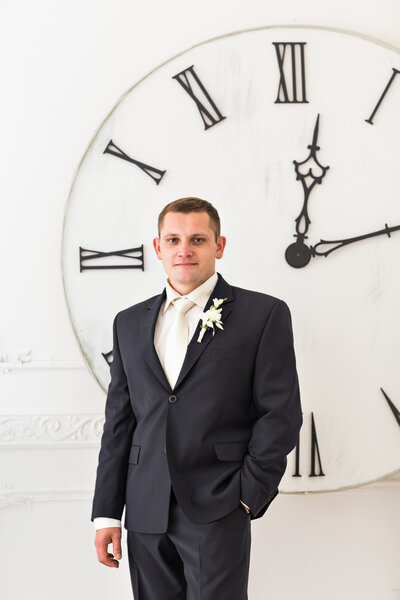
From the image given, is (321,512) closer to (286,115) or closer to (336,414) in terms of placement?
(336,414)

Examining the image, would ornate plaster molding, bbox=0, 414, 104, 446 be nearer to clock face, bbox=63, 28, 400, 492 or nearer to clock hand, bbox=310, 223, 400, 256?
clock face, bbox=63, 28, 400, 492

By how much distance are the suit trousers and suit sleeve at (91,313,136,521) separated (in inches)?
3.4

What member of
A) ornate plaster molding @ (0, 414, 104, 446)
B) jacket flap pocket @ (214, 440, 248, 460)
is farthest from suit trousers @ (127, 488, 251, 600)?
ornate plaster molding @ (0, 414, 104, 446)

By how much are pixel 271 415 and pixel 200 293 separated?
32cm

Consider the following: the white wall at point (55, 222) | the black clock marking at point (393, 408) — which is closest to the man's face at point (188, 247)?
the white wall at point (55, 222)

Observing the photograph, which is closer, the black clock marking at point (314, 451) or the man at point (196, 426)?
the man at point (196, 426)

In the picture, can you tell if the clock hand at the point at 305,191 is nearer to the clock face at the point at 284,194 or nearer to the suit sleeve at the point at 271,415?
the clock face at the point at 284,194

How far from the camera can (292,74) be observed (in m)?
2.01

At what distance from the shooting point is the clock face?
1.99 m

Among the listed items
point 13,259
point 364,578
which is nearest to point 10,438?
point 13,259

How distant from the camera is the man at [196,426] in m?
1.47

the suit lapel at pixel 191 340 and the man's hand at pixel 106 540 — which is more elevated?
the suit lapel at pixel 191 340

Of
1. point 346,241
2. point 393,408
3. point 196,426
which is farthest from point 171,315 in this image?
point 393,408

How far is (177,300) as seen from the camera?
161 centimetres
